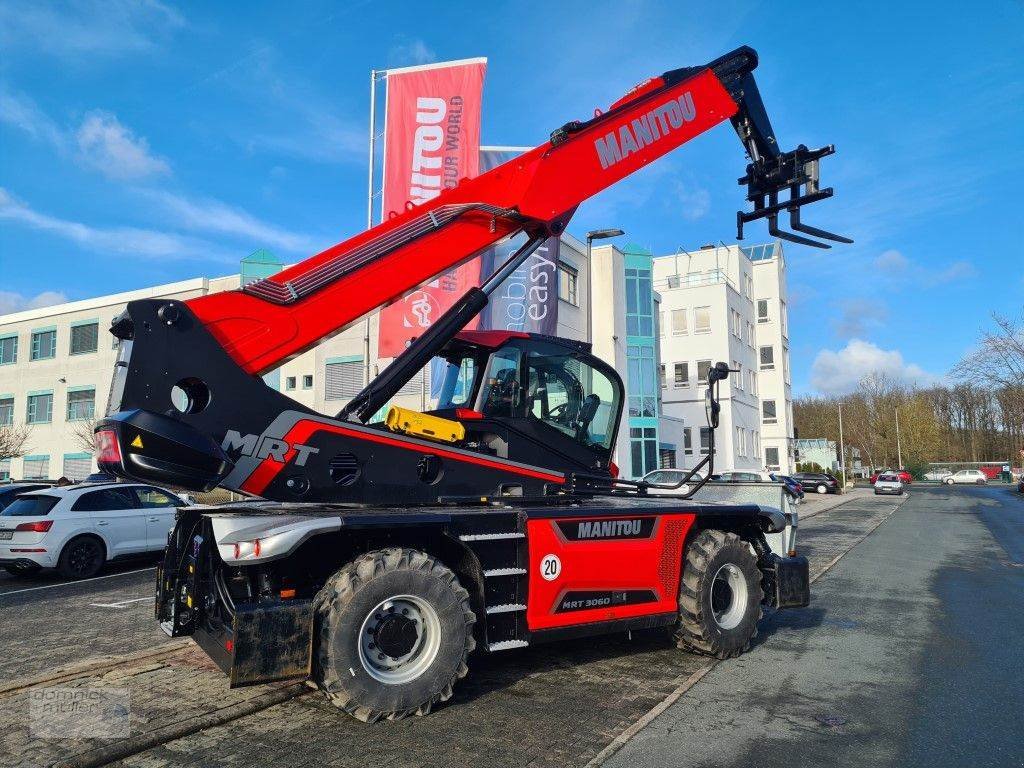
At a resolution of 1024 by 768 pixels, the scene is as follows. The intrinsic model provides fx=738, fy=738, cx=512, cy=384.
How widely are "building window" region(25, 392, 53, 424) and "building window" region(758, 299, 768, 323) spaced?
165ft

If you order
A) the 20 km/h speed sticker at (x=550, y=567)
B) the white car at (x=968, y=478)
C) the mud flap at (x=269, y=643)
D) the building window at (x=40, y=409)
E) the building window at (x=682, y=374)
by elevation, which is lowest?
the white car at (x=968, y=478)

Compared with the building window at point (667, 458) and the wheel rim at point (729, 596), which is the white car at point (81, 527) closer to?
the wheel rim at point (729, 596)

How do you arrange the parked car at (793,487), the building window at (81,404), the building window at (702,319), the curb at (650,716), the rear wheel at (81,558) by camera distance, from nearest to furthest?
the curb at (650,716) < the rear wheel at (81,558) < the parked car at (793,487) < the building window at (81,404) < the building window at (702,319)

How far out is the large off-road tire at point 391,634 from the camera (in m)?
4.59

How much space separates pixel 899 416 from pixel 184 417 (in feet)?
314

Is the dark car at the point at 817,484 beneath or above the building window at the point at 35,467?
beneath

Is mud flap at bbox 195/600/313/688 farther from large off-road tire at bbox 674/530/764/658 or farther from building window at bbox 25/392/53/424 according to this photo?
building window at bbox 25/392/53/424

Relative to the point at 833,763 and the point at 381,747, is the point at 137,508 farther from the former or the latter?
the point at 833,763

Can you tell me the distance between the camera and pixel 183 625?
5.44 meters

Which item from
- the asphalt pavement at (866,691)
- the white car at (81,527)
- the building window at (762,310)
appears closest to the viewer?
the asphalt pavement at (866,691)

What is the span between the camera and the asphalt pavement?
4.30 meters

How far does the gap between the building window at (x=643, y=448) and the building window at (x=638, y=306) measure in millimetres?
4685

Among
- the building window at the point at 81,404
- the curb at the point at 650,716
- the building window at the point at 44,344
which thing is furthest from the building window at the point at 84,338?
the curb at the point at 650,716

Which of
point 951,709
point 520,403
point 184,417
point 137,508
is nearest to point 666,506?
point 520,403
